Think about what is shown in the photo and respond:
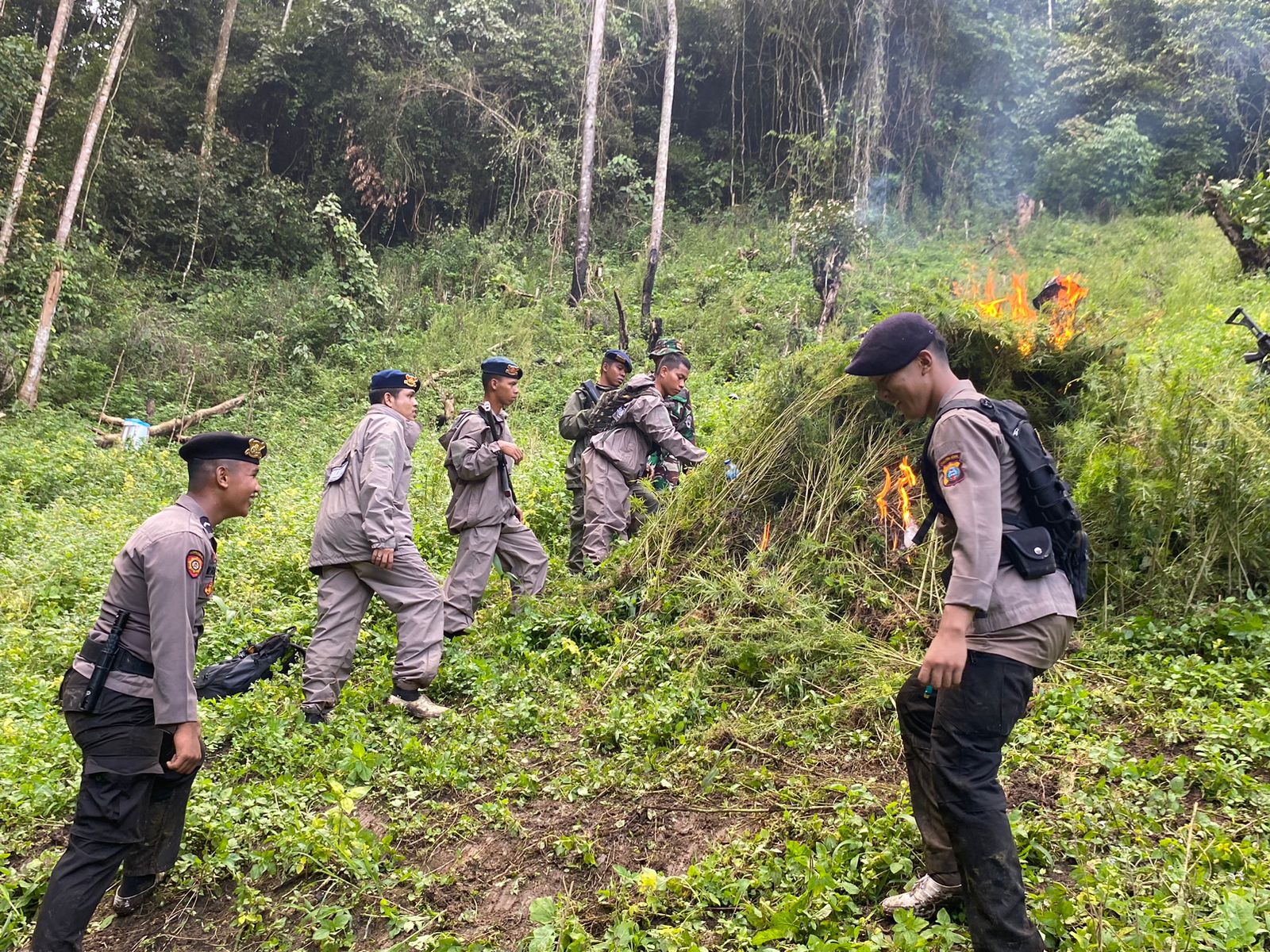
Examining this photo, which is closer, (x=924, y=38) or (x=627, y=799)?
(x=627, y=799)

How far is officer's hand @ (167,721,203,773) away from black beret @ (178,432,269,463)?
3.12 ft

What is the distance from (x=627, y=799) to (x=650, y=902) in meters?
0.80

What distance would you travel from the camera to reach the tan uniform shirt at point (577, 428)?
6.71m

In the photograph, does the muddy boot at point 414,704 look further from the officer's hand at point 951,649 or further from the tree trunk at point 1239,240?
the tree trunk at point 1239,240

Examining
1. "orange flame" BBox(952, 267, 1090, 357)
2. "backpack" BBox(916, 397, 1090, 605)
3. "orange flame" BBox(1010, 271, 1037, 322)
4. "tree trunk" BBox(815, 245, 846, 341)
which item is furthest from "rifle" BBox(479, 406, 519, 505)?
"tree trunk" BBox(815, 245, 846, 341)

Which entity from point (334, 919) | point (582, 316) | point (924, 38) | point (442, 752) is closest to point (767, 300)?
point (582, 316)

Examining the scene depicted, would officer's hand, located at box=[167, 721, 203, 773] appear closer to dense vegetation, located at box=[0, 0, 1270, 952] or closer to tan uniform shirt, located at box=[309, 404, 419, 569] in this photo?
dense vegetation, located at box=[0, 0, 1270, 952]

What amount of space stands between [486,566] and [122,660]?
9.79ft

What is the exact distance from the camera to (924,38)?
19.9 m

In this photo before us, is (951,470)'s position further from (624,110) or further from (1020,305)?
(624,110)

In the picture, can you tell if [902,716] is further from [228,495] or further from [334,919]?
[228,495]

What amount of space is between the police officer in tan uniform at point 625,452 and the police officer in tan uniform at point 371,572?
183 cm

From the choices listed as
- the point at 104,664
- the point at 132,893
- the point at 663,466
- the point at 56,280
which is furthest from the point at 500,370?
the point at 56,280

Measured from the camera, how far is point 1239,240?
11.2m
